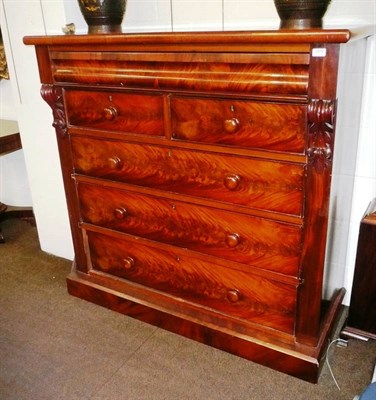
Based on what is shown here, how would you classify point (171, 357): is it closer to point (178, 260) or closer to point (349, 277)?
point (178, 260)

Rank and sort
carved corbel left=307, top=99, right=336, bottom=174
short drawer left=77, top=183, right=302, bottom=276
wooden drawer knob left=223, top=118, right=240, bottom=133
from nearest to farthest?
carved corbel left=307, top=99, right=336, bottom=174 < wooden drawer knob left=223, top=118, right=240, bottom=133 < short drawer left=77, top=183, right=302, bottom=276

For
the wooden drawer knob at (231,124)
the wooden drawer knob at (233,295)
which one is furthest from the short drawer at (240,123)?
the wooden drawer knob at (233,295)

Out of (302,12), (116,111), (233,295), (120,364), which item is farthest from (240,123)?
(120,364)

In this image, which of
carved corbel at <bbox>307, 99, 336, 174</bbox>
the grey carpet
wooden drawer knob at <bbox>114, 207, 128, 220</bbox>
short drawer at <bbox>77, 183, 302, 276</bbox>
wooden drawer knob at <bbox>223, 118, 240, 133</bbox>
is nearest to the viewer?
carved corbel at <bbox>307, 99, 336, 174</bbox>

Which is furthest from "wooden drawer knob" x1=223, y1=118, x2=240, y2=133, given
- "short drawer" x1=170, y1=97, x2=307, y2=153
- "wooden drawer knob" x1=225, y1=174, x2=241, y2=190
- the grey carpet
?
the grey carpet

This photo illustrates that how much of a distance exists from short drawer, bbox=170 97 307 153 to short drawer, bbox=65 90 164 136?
0.08m

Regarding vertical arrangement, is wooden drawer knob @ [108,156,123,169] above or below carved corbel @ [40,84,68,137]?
below

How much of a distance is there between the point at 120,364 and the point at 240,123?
1.01 m

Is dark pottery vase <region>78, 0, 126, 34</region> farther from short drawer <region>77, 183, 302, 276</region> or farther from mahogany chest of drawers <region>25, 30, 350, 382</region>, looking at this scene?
short drawer <region>77, 183, 302, 276</region>

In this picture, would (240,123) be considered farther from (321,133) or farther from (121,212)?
(121,212)

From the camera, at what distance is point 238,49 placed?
1.22m

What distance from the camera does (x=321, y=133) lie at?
3.98 ft

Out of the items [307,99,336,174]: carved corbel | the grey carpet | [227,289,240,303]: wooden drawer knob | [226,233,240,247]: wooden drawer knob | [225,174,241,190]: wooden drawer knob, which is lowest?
the grey carpet

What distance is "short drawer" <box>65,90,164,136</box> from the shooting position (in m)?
1.46
